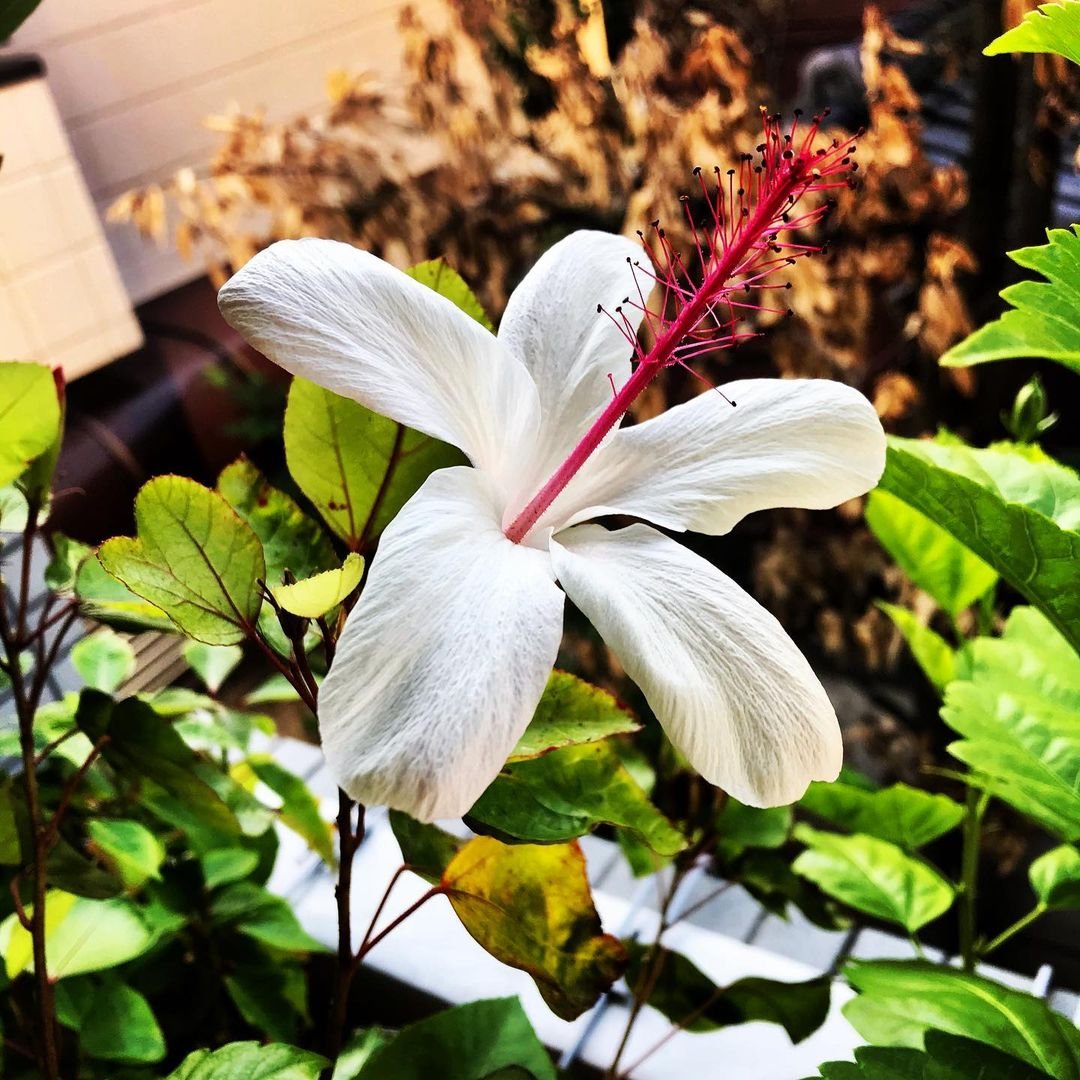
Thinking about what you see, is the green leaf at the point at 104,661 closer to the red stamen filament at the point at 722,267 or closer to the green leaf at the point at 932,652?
the red stamen filament at the point at 722,267

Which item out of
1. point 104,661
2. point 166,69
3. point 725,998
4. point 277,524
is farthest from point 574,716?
point 166,69

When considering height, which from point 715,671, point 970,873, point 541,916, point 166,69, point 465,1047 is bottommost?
point 970,873

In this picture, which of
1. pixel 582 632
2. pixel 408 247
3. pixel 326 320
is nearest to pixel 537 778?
pixel 326 320

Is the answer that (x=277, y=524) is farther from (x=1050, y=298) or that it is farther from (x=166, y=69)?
(x=166, y=69)

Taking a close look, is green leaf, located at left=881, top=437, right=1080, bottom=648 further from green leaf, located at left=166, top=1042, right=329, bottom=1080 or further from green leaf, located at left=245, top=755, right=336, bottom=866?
green leaf, located at left=245, top=755, right=336, bottom=866

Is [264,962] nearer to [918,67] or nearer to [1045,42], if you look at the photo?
[1045,42]

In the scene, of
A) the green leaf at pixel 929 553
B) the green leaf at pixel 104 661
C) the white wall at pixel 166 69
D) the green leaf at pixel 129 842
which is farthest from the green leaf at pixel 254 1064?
the white wall at pixel 166 69

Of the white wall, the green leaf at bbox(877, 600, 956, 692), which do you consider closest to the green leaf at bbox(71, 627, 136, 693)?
the green leaf at bbox(877, 600, 956, 692)
